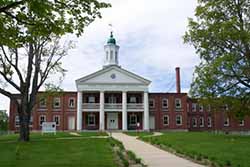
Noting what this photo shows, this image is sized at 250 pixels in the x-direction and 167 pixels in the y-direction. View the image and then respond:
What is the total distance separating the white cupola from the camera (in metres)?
56.7

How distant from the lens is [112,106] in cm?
5228

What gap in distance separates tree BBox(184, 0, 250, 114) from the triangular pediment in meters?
22.3

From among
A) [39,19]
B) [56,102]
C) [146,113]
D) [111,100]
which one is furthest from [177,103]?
[39,19]

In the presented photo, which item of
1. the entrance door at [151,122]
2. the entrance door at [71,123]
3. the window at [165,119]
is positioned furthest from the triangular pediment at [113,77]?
the window at [165,119]

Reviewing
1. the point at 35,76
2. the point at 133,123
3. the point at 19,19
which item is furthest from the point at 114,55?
the point at 19,19

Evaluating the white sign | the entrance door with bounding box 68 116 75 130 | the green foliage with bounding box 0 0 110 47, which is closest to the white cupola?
the entrance door with bounding box 68 116 75 130

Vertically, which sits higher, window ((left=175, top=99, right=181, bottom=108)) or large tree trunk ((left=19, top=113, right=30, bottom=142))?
window ((left=175, top=99, right=181, bottom=108))

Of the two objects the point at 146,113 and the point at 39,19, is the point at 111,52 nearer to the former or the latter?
the point at 146,113

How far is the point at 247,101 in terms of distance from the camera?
28500 millimetres

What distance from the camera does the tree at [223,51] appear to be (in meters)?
27.2

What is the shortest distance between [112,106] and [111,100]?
2651mm

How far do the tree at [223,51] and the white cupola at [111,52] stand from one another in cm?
2711

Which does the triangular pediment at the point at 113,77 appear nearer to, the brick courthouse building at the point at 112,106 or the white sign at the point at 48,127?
the brick courthouse building at the point at 112,106

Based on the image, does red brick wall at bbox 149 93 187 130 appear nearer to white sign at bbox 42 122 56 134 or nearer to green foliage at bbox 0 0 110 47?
white sign at bbox 42 122 56 134
